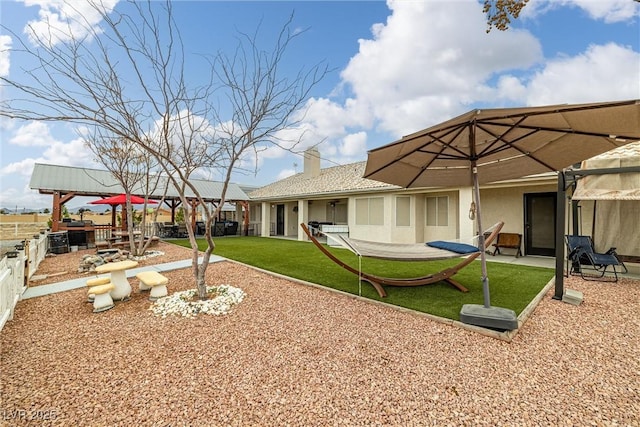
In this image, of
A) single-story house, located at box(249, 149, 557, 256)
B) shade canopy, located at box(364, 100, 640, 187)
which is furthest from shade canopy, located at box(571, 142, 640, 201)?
shade canopy, located at box(364, 100, 640, 187)

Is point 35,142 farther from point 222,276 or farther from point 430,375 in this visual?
point 430,375

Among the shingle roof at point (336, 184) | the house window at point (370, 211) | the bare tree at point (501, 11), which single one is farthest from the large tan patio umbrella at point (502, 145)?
the house window at point (370, 211)

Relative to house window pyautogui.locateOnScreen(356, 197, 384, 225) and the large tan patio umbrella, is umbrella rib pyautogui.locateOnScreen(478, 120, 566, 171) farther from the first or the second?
house window pyautogui.locateOnScreen(356, 197, 384, 225)

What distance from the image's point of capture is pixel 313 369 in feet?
8.76

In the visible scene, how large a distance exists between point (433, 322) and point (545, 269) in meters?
5.44

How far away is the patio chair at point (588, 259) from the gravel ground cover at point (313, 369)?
7.62 ft

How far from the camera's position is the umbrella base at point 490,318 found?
132 inches

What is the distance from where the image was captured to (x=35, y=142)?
554 cm

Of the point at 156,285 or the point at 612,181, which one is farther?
the point at 612,181

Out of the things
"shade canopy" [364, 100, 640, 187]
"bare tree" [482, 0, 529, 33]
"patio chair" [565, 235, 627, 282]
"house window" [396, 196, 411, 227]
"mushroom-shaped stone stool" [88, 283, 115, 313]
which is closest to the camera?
"shade canopy" [364, 100, 640, 187]

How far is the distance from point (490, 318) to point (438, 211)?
808cm

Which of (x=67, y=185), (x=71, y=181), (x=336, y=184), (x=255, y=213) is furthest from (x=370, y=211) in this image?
(x=71, y=181)

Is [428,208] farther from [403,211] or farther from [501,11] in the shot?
[501,11]

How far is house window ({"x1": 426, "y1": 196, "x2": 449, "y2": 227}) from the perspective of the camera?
10.7 m
